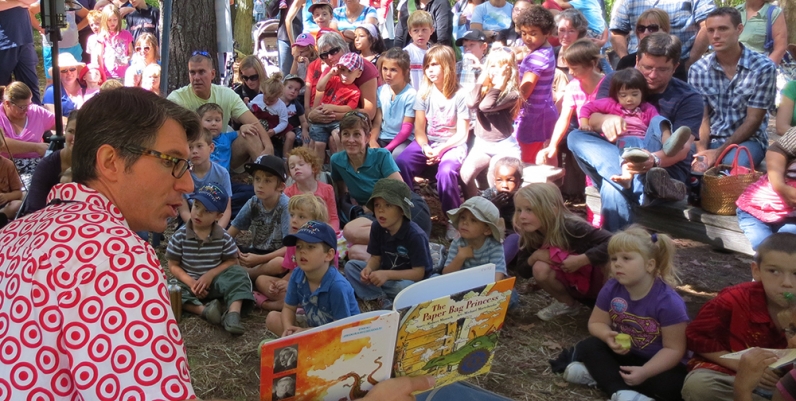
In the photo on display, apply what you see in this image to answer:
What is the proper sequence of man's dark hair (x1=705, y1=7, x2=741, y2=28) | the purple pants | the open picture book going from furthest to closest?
1. the purple pants
2. man's dark hair (x1=705, y1=7, x2=741, y2=28)
3. the open picture book

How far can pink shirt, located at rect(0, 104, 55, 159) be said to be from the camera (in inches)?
256

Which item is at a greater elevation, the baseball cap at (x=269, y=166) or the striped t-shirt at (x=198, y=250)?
the baseball cap at (x=269, y=166)

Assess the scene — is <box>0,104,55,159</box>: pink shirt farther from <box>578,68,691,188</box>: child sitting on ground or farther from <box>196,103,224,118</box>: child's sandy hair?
<box>578,68,691,188</box>: child sitting on ground

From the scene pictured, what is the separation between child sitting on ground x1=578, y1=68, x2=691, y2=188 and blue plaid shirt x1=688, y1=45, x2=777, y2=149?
64 cm

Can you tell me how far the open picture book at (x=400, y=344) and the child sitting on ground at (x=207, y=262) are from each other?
2.32m

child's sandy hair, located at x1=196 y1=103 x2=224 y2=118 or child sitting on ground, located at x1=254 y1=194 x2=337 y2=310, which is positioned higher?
child's sandy hair, located at x1=196 y1=103 x2=224 y2=118

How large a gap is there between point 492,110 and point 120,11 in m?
6.39

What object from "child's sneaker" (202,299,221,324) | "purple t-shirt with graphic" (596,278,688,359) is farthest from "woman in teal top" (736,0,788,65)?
"child's sneaker" (202,299,221,324)

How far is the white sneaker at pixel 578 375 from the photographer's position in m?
3.65

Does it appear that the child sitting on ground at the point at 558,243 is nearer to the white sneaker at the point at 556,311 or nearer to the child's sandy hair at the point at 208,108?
the white sneaker at the point at 556,311

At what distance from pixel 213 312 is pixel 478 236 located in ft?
5.19

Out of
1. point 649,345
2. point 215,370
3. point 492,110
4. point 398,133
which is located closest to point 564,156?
point 492,110

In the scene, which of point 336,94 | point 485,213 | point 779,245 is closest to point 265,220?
point 485,213

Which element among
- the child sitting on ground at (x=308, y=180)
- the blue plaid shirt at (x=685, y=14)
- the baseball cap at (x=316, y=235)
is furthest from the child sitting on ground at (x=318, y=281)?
the blue plaid shirt at (x=685, y=14)
